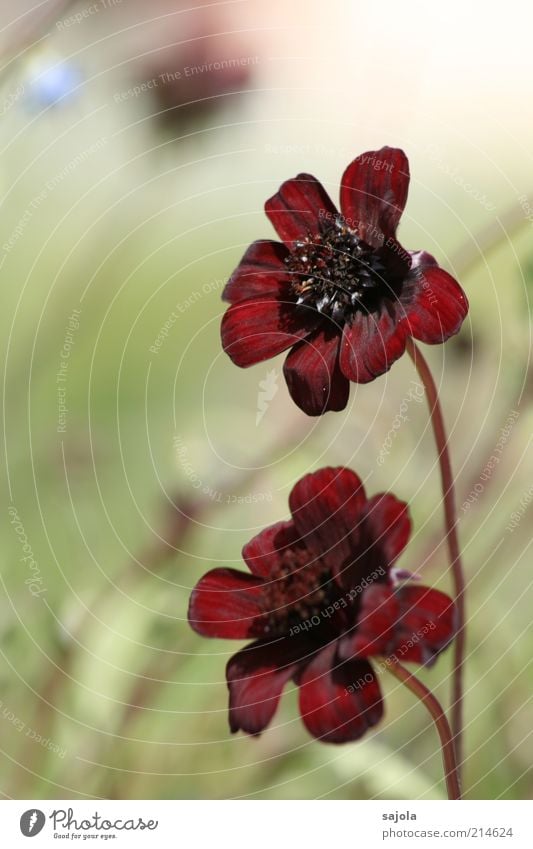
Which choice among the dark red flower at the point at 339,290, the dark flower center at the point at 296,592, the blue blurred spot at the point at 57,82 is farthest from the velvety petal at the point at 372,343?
the blue blurred spot at the point at 57,82

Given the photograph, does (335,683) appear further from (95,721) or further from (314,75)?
(314,75)

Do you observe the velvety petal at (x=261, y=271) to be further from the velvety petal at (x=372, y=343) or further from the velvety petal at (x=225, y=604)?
the velvety petal at (x=225, y=604)

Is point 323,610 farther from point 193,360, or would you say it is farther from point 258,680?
point 193,360

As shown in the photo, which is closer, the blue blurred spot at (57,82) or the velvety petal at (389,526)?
the velvety petal at (389,526)

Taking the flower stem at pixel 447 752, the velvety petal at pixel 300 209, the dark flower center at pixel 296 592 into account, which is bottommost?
the flower stem at pixel 447 752

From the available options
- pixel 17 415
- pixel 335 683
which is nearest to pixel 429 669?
pixel 335 683

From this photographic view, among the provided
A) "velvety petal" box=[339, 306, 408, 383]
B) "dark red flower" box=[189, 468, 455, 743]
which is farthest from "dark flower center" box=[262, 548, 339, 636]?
"velvety petal" box=[339, 306, 408, 383]

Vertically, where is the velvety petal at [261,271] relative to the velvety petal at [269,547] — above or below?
above
